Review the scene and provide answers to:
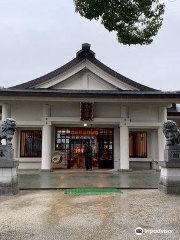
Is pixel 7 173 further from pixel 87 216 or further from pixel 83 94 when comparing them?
pixel 83 94

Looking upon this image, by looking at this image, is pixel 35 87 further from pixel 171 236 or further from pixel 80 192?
pixel 171 236

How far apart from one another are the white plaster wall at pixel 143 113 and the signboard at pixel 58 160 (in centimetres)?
537

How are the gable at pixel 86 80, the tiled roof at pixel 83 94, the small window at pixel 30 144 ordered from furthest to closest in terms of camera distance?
the small window at pixel 30 144
the gable at pixel 86 80
the tiled roof at pixel 83 94

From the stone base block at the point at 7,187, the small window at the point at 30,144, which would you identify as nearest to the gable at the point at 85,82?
the small window at the point at 30,144

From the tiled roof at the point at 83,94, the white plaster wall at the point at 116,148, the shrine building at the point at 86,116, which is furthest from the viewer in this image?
the white plaster wall at the point at 116,148

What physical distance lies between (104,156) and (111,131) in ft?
6.22

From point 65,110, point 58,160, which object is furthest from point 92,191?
point 58,160

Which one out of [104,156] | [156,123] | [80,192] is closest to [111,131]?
[104,156]

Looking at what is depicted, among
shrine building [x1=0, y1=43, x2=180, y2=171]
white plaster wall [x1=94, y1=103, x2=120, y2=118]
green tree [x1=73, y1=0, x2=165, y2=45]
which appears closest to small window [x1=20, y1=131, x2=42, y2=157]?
shrine building [x1=0, y1=43, x2=180, y2=171]

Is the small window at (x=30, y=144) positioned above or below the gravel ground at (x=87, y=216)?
above

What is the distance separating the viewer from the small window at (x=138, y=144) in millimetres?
18344

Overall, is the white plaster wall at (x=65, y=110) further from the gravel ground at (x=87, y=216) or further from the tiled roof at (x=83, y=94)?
the gravel ground at (x=87, y=216)

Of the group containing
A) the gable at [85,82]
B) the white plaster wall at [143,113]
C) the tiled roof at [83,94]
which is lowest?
the white plaster wall at [143,113]

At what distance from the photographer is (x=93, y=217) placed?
5.91 m
